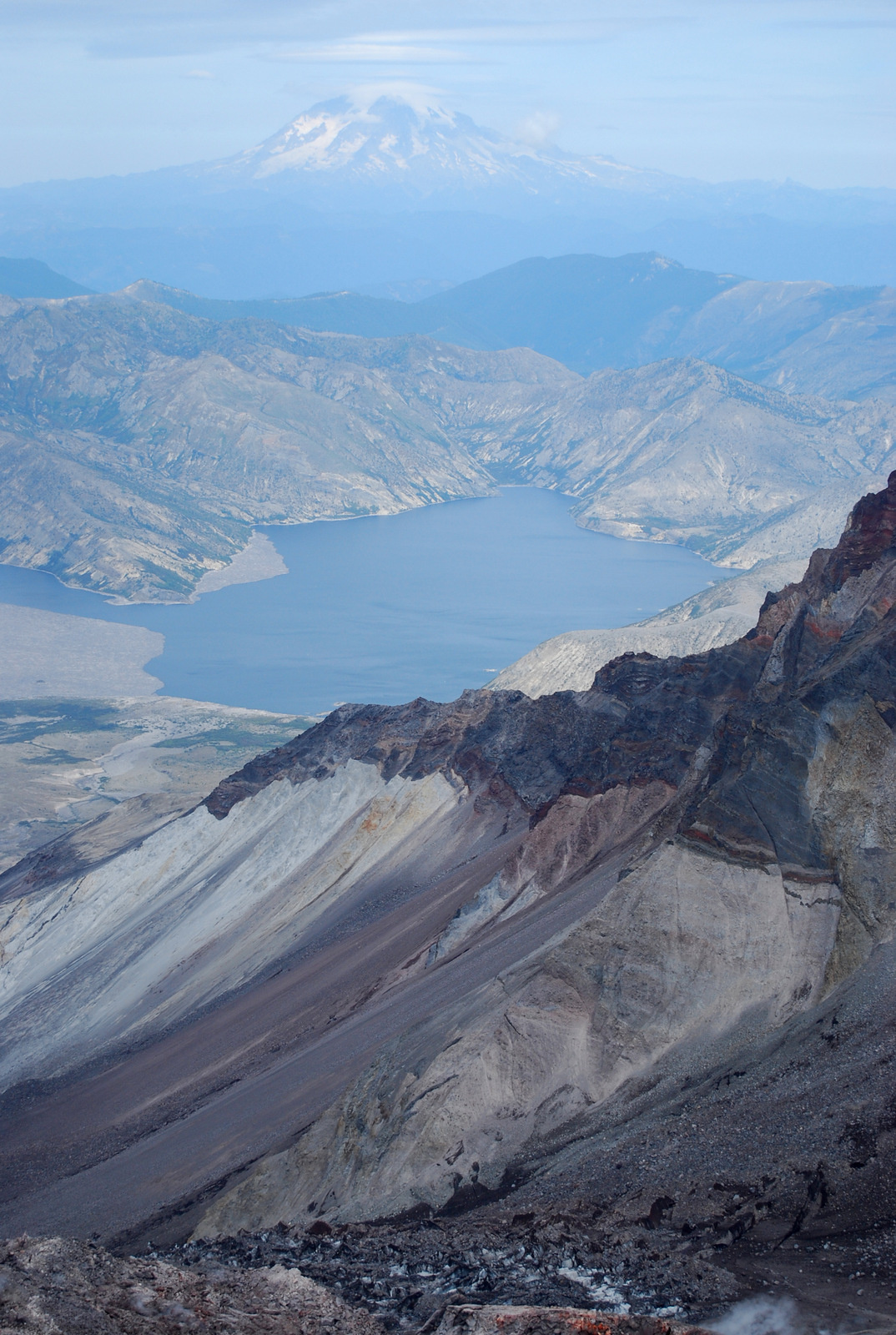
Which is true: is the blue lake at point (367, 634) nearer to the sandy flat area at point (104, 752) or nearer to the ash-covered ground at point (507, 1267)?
the sandy flat area at point (104, 752)

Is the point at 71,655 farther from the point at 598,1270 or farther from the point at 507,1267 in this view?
the point at 598,1270

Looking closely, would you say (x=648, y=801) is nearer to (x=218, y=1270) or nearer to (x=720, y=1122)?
(x=720, y=1122)

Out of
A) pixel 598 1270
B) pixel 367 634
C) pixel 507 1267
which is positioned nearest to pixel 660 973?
pixel 507 1267

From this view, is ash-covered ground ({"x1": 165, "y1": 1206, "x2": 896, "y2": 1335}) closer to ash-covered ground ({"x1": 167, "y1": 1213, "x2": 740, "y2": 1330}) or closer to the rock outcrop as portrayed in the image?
ash-covered ground ({"x1": 167, "y1": 1213, "x2": 740, "y2": 1330})

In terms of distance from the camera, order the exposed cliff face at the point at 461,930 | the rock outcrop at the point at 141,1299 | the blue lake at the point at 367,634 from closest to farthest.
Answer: the rock outcrop at the point at 141,1299
the exposed cliff face at the point at 461,930
the blue lake at the point at 367,634

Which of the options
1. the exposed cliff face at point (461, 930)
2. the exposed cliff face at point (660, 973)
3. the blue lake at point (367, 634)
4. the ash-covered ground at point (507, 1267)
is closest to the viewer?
the ash-covered ground at point (507, 1267)

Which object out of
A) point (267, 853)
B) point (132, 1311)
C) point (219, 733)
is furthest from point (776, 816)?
point (219, 733)

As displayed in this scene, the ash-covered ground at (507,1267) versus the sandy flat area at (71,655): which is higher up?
the ash-covered ground at (507,1267)

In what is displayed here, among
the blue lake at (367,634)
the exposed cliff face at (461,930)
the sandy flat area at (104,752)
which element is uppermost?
the exposed cliff face at (461,930)

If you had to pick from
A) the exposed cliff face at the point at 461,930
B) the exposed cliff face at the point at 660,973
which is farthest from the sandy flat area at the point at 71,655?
the exposed cliff face at the point at 660,973
